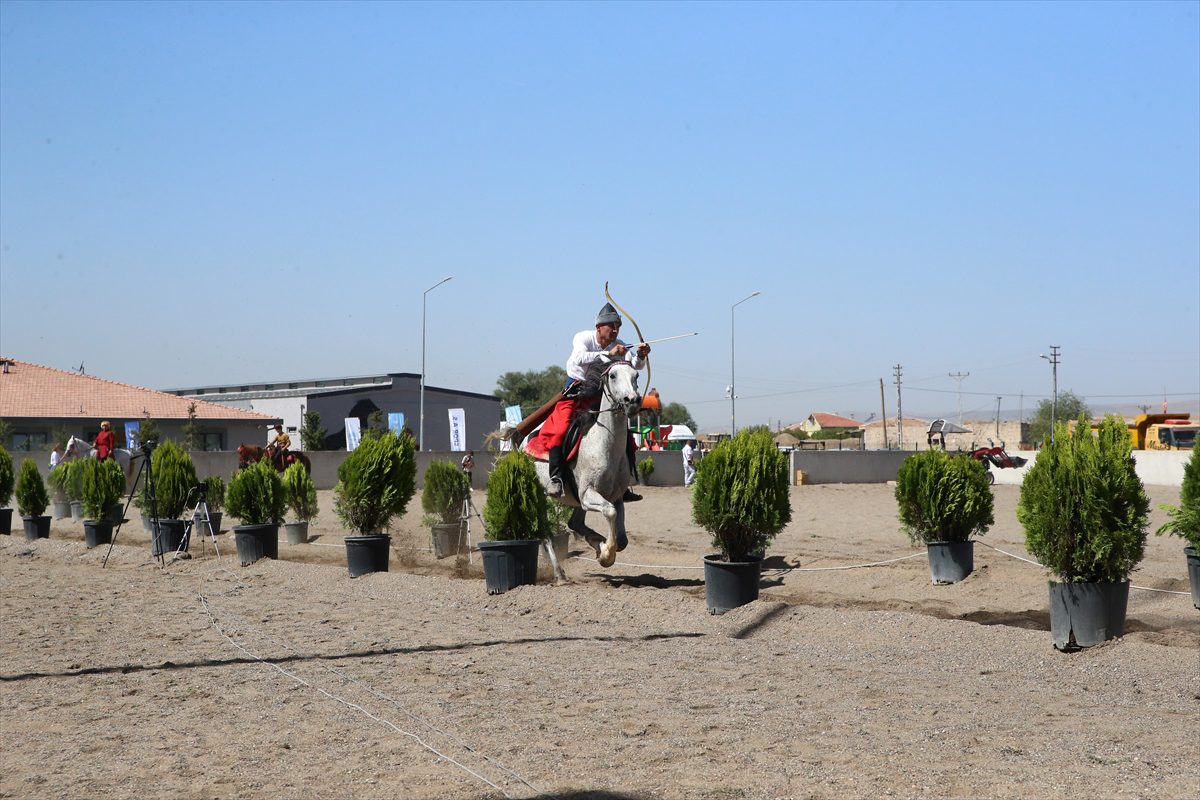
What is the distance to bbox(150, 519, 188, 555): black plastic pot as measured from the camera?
715 inches

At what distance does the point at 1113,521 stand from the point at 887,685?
257 cm

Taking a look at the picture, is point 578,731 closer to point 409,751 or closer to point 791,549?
point 409,751

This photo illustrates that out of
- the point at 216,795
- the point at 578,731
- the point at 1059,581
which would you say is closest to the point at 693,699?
the point at 578,731

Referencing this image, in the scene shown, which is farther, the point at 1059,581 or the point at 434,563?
the point at 434,563

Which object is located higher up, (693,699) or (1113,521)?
(1113,521)

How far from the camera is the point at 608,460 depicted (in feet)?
40.5

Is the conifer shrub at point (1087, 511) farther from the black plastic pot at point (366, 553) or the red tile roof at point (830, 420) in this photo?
the red tile roof at point (830, 420)

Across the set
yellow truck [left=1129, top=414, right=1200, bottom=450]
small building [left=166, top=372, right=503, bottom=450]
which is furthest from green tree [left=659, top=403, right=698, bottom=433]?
yellow truck [left=1129, top=414, right=1200, bottom=450]

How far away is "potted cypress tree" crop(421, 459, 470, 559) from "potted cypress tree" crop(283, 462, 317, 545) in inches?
107

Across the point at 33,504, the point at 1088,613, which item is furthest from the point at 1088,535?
the point at 33,504

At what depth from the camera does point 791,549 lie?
57.8 ft

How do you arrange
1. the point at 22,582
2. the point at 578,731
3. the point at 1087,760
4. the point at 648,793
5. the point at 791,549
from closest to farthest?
the point at 648,793, the point at 1087,760, the point at 578,731, the point at 22,582, the point at 791,549

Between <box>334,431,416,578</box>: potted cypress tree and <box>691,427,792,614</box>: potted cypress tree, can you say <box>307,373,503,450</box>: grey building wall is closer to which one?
<box>334,431,416,578</box>: potted cypress tree

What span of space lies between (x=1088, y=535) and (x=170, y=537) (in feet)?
48.6
